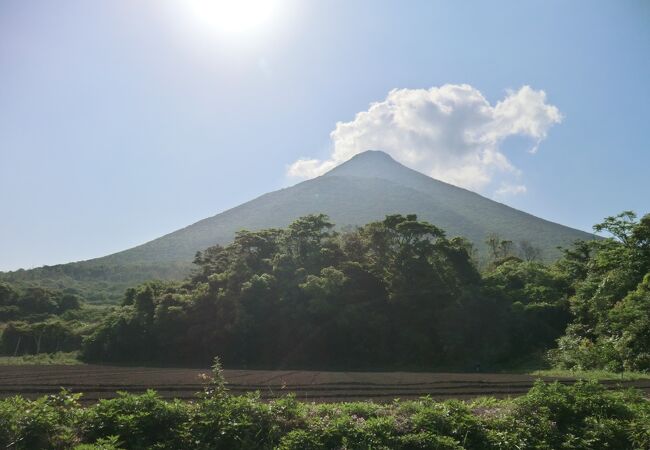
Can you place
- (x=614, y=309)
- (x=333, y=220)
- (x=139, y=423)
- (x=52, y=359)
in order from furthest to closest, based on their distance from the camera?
(x=333, y=220), (x=52, y=359), (x=614, y=309), (x=139, y=423)

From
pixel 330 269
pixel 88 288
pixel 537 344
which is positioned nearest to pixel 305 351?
pixel 330 269

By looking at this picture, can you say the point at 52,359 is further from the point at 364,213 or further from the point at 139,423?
the point at 364,213

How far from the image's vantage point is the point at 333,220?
96562 mm

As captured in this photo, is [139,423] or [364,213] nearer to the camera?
[139,423]

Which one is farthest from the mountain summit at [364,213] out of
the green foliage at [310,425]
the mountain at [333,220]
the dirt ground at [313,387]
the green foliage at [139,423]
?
the green foliage at [139,423]

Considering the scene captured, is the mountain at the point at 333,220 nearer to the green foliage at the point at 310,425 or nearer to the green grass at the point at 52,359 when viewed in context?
the green grass at the point at 52,359

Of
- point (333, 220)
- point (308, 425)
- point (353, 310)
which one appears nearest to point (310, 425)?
point (308, 425)

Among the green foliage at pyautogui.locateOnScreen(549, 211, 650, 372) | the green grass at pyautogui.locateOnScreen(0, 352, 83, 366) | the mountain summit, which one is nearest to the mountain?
the mountain summit

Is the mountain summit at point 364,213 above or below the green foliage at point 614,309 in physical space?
above

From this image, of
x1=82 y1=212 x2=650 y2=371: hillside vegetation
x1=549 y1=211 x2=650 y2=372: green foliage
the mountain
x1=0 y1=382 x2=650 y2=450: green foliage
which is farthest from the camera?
the mountain

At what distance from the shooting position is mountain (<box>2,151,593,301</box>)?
274ft

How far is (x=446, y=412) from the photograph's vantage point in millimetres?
6676

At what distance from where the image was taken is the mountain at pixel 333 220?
274 feet

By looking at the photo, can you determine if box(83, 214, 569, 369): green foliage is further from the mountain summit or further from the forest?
the mountain summit
